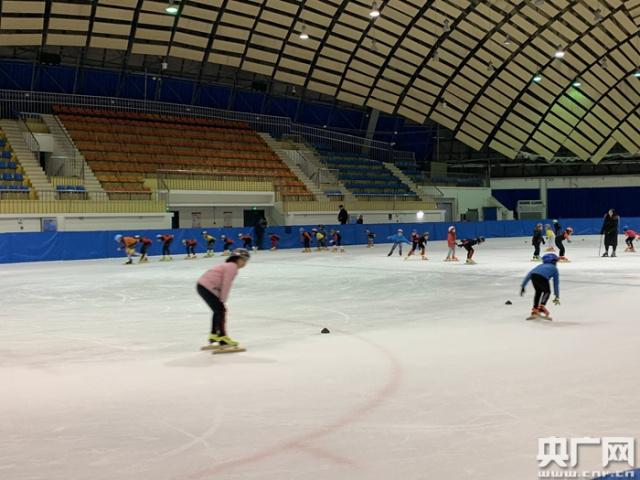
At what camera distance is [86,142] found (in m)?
37.3

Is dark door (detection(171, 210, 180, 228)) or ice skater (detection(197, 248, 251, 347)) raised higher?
dark door (detection(171, 210, 180, 228))

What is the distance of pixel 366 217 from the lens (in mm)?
44469

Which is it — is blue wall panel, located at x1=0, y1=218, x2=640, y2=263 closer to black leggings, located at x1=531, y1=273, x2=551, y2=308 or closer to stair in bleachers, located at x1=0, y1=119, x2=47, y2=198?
stair in bleachers, located at x1=0, y1=119, x2=47, y2=198

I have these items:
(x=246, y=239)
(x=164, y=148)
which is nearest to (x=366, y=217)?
(x=164, y=148)

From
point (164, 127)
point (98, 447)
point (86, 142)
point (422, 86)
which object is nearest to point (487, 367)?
point (98, 447)

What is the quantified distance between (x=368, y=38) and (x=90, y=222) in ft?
67.6

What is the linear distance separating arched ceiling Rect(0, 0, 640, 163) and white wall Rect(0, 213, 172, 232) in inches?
395

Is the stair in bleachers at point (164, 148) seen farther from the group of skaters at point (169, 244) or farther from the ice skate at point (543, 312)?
the ice skate at point (543, 312)

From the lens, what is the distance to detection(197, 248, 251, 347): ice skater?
8656 mm

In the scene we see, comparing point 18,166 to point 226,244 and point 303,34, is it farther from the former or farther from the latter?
point 303,34

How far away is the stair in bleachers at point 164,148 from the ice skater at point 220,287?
2699 cm

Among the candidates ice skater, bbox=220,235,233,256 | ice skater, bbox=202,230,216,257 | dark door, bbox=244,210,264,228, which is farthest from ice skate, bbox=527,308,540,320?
dark door, bbox=244,210,264,228

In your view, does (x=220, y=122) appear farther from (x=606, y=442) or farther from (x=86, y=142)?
(x=606, y=442)

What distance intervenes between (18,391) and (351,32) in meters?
38.3
